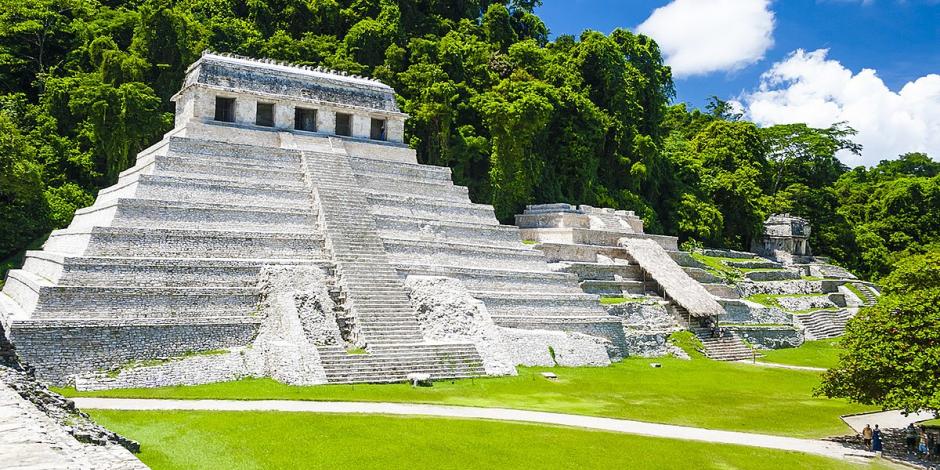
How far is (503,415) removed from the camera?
67.8ft

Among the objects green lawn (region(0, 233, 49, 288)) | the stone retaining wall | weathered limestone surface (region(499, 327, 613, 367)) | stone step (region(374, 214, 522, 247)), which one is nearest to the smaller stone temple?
stone step (region(374, 214, 522, 247))

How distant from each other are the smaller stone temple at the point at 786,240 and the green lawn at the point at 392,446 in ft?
147

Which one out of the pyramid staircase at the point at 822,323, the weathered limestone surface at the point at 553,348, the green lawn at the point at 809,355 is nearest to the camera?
the weathered limestone surface at the point at 553,348

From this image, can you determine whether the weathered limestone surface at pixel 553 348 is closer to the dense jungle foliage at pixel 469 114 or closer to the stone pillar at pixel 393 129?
the stone pillar at pixel 393 129

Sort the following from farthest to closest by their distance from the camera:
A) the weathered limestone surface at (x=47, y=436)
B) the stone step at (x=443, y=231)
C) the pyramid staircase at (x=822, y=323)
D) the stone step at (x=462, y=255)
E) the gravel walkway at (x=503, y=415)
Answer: the pyramid staircase at (x=822, y=323) < the stone step at (x=443, y=231) < the stone step at (x=462, y=255) < the gravel walkway at (x=503, y=415) < the weathered limestone surface at (x=47, y=436)

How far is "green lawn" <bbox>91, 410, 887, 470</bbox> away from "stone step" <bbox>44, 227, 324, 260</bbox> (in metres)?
8.57

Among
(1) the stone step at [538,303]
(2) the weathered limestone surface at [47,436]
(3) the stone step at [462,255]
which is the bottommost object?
(2) the weathered limestone surface at [47,436]

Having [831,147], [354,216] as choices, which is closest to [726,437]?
[354,216]

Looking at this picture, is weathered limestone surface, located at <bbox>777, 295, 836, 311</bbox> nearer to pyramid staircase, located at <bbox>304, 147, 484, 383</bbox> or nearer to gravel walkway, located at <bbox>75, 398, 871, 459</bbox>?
pyramid staircase, located at <bbox>304, 147, 484, 383</bbox>

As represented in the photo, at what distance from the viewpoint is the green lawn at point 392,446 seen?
609 inches

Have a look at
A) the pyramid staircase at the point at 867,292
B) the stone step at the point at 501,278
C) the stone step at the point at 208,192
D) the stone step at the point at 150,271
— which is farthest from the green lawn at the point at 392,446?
the pyramid staircase at the point at 867,292

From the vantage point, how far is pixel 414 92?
47.9m

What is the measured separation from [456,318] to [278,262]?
6262 mm

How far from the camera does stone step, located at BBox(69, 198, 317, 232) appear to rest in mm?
26734
